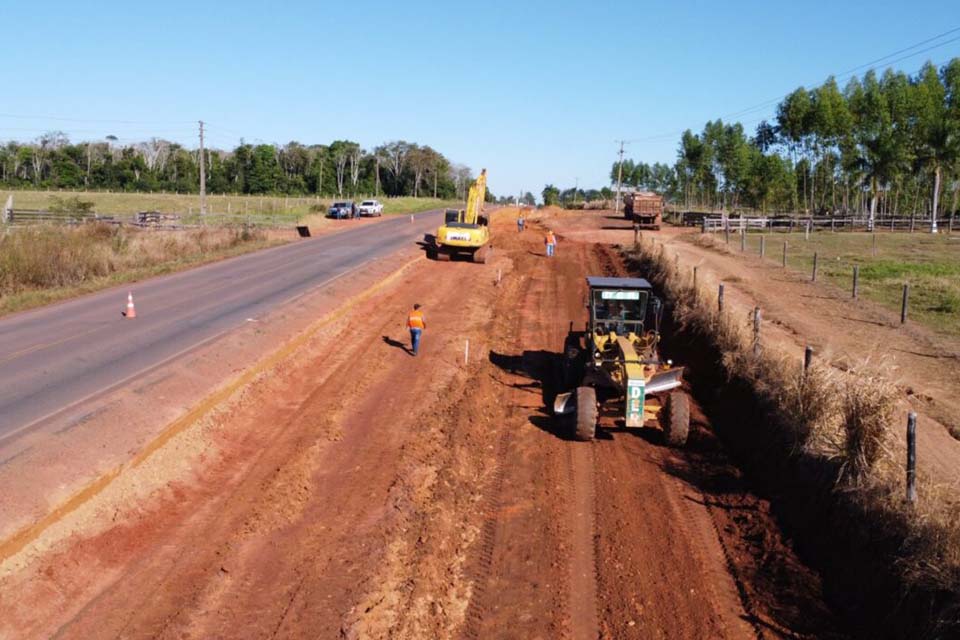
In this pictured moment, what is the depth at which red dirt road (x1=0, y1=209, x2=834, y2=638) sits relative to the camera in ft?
29.4

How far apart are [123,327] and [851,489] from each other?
62.3 feet

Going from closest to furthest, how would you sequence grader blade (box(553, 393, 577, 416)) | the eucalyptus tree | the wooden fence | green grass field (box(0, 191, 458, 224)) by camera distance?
grader blade (box(553, 393, 577, 416)), the wooden fence, the eucalyptus tree, green grass field (box(0, 191, 458, 224))

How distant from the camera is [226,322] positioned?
23203 mm

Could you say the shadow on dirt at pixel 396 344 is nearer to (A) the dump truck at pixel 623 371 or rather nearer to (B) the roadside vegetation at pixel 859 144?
(A) the dump truck at pixel 623 371

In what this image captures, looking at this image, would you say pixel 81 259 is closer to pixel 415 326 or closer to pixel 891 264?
pixel 415 326

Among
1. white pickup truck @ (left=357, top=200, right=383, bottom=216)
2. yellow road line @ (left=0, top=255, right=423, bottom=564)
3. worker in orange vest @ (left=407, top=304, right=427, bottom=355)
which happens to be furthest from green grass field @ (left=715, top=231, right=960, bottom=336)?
white pickup truck @ (left=357, top=200, right=383, bottom=216)

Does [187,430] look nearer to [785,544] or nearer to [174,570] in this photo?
[174,570]

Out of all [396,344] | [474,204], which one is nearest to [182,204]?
[474,204]

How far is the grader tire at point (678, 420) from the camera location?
571 inches

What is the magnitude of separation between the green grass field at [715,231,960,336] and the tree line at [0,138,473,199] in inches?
3335

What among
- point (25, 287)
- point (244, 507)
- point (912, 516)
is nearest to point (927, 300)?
point (912, 516)

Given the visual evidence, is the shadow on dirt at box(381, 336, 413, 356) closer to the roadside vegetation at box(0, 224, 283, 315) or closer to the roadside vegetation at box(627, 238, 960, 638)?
the roadside vegetation at box(627, 238, 960, 638)

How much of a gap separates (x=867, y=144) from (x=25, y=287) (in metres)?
69.9

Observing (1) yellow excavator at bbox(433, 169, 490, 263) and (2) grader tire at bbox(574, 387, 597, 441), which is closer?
(2) grader tire at bbox(574, 387, 597, 441)
